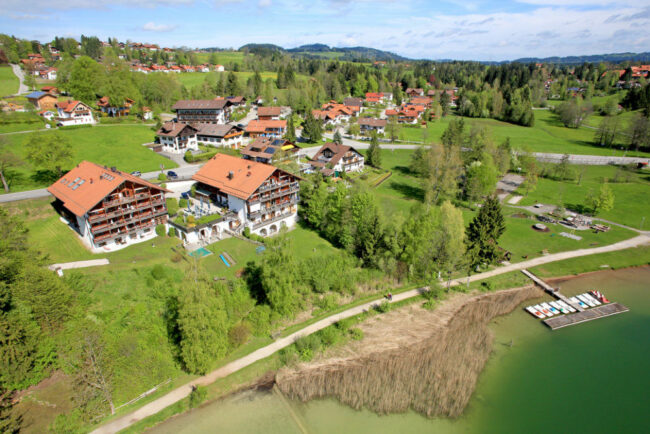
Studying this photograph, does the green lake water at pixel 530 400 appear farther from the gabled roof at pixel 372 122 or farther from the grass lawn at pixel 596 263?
the gabled roof at pixel 372 122

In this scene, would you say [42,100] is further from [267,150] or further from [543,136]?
[543,136]

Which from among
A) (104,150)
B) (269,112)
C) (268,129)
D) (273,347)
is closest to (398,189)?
(268,129)

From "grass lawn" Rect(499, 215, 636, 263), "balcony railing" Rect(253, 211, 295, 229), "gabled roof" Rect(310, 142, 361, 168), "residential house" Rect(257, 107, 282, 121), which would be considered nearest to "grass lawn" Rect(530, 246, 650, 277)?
"grass lawn" Rect(499, 215, 636, 263)

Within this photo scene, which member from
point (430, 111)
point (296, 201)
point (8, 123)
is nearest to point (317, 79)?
point (430, 111)

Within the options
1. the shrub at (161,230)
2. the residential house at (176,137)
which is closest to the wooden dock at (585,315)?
the shrub at (161,230)

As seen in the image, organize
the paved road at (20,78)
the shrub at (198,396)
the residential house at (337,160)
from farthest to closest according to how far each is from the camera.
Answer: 1. the paved road at (20,78)
2. the residential house at (337,160)
3. the shrub at (198,396)

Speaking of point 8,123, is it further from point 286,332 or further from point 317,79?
point 317,79
